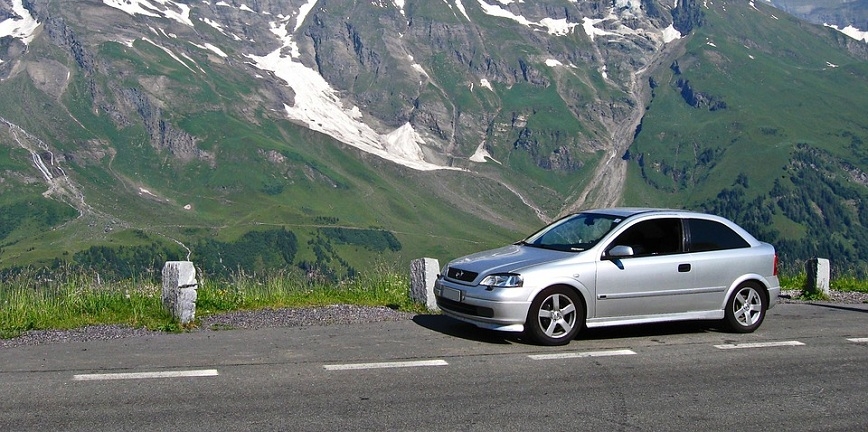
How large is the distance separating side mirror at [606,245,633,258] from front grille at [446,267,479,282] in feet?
6.28

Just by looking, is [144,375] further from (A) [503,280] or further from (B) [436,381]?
(A) [503,280]

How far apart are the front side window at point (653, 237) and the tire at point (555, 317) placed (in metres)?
1.24

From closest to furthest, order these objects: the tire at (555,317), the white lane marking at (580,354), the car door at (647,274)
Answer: the white lane marking at (580,354) < the tire at (555,317) < the car door at (647,274)

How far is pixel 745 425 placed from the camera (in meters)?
8.16

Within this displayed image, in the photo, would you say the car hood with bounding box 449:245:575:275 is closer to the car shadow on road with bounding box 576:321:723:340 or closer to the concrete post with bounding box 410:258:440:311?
the car shadow on road with bounding box 576:321:723:340

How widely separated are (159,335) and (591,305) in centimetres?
620

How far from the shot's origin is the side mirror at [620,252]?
39.2 feet

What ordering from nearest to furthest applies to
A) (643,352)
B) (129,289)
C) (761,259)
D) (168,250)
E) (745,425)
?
(745,425), (643,352), (761,259), (129,289), (168,250)

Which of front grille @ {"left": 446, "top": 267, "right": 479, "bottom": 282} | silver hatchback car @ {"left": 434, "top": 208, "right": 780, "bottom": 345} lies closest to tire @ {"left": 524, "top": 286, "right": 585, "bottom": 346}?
silver hatchback car @ {"left": 434, "top": 208, "right": 780, "bottom": 345}

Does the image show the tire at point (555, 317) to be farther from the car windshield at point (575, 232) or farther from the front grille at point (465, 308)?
the car windshield at point (575, 232)

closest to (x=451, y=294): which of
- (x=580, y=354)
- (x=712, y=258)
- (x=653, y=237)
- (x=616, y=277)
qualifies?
(x=580, y=354)

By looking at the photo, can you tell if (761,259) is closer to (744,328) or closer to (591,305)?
(744,328)

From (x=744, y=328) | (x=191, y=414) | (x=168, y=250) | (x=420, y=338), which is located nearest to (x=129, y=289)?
(x=420, y=338)

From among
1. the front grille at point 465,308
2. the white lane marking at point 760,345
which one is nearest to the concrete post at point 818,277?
the white lane marking at point 760,345
